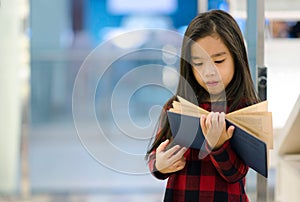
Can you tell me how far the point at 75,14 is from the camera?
4031 mm

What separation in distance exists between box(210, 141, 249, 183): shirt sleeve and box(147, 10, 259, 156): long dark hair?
10 centimetres

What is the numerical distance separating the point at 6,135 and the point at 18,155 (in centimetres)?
18

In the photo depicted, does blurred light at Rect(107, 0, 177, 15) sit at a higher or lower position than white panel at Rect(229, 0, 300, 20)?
lower

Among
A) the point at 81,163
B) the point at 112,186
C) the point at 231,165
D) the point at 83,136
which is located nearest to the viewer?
the point at 231,165

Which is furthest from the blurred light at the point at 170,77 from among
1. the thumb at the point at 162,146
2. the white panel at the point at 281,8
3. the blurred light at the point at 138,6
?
the blurred light at the point at 138,6

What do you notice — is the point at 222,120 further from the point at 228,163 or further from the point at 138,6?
the point at 138,6

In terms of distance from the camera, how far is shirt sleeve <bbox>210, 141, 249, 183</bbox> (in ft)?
3.97

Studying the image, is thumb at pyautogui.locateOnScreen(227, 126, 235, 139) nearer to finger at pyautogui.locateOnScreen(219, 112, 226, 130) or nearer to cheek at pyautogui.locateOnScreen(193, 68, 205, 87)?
finger at pyautogui.locateOnScreen(219, 112, 226, 130)

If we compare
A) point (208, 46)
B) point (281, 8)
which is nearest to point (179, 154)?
point (208, 46)

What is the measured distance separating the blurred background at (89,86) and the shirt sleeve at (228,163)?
0.55ft

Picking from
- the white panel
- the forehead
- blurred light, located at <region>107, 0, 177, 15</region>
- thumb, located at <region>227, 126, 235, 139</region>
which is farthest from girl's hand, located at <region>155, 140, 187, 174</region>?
blurred light, located at <region>107, 0, 177, 15</region>

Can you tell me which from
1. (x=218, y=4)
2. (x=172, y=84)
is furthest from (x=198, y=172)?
(x=218, y=4)

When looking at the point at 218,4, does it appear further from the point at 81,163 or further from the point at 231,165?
→ the point at 81,163

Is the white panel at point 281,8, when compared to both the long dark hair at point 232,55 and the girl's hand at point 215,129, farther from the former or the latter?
the girl's hand at point 215,129
